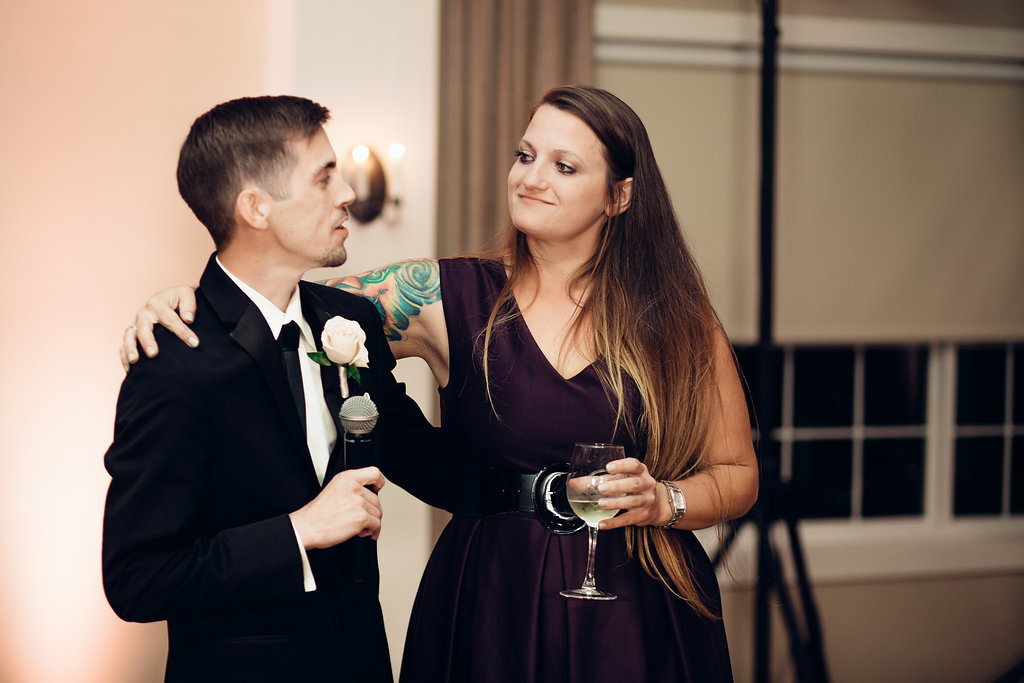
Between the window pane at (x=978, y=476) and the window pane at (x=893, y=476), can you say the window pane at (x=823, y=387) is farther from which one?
the window pane at (x=978, y=476)

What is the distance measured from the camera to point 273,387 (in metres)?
1.35

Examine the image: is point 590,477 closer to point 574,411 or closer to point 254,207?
point 574,411

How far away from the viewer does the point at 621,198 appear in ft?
6.31

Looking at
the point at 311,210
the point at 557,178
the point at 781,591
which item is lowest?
the point at 781,591

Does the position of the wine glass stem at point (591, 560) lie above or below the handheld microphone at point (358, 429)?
below

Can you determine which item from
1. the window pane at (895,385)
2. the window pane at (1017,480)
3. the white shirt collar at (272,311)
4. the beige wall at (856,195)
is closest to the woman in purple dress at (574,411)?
the white shirt collar at (272,311)

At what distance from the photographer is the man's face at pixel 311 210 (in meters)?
1.41

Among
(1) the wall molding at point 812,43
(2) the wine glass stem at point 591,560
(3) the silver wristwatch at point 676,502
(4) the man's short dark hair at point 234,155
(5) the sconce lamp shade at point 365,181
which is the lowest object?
(2) the wine glass stem at point 591,560

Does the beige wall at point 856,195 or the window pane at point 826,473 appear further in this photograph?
the window pane at point 826,473

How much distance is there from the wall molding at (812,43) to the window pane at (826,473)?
1.60 m

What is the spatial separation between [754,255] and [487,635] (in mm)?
2330

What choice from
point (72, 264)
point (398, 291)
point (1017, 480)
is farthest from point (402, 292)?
point (1017, 480)

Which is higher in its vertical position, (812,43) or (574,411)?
(812,43)

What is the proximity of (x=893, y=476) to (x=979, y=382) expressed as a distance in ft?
1.90
